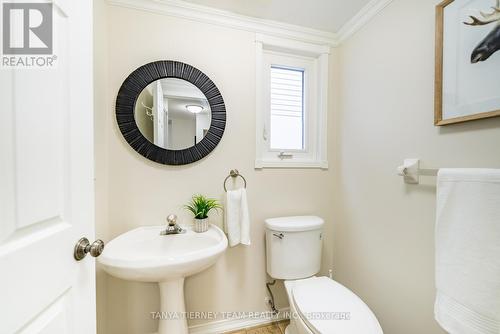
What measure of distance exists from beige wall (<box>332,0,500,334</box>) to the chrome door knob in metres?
1.33

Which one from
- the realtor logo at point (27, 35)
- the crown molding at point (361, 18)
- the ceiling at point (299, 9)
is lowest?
the realtor logo at point (27, 35)

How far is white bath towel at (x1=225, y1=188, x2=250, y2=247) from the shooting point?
1.24 metres

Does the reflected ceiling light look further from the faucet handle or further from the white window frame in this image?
the faucet handle

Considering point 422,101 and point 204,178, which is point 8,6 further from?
point 422,101

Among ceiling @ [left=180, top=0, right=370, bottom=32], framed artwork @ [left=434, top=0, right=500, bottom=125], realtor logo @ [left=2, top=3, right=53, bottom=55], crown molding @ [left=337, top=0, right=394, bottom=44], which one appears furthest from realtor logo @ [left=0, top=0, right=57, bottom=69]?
crown molding @ [left=337, top=0, right=394, bottom=44]

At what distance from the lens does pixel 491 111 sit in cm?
71

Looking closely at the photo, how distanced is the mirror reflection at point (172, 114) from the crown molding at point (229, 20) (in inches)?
16.5

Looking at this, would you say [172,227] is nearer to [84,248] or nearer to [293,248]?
[84,248]

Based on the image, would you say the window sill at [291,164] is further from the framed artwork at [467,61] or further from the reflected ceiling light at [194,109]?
the framed artwork at [467,61]

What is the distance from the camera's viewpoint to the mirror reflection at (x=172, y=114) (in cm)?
121

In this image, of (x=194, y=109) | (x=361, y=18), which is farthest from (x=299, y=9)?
(x=194, y=109)

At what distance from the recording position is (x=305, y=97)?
157 centimetres

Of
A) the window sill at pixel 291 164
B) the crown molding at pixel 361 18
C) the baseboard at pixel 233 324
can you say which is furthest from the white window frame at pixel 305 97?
the baseboard at pixel 233 324

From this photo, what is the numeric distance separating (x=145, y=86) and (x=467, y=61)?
5.05 ft
